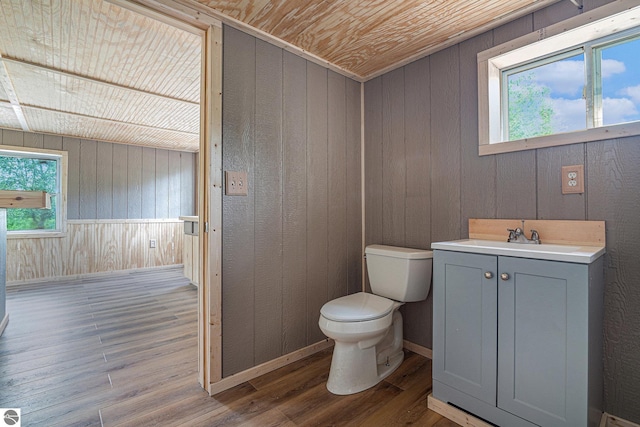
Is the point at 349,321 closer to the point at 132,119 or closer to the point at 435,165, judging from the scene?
the point at 435,165

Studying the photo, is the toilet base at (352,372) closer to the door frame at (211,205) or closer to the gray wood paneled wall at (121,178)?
the door frame at (211,205)

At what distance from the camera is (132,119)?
377 centimetres

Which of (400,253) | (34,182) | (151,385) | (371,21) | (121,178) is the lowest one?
(151,385)

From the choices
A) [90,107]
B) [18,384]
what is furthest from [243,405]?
[90,107]

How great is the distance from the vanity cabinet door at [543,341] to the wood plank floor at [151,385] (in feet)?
1.36

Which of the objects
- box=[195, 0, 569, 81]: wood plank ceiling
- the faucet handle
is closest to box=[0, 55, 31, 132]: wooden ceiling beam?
box=[195, 0, 569, 81]: wood plank ceiling

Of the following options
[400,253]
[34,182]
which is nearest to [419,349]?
[400,253]

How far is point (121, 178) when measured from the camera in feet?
16.3

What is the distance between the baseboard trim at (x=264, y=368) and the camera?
1734 millimetres

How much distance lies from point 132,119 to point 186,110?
84cm

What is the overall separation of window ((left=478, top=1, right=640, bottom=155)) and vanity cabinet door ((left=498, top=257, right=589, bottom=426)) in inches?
31.0

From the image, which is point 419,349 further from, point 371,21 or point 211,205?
point 371,21

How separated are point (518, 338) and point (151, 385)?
1961mm

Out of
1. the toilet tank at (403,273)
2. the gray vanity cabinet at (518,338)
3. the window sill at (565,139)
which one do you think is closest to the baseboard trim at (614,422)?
the gray vanity cabinet at (518,338)
